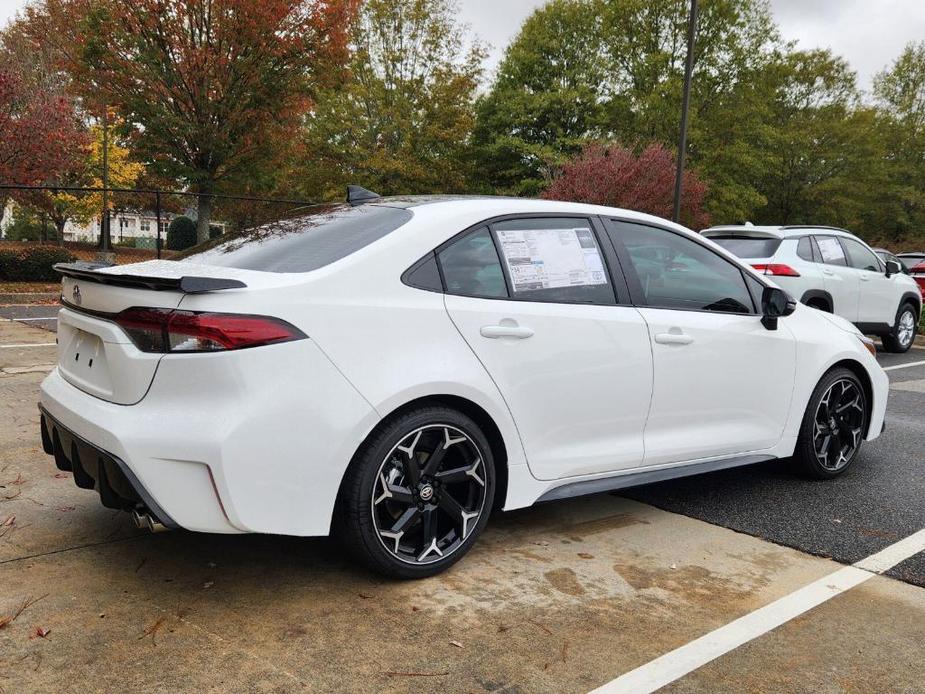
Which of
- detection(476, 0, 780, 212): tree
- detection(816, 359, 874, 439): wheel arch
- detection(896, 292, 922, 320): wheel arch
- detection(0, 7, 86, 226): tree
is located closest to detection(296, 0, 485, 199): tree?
detection(476, 0, 780, 212): tree

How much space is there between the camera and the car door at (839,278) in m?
10.7

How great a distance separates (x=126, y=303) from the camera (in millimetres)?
2994

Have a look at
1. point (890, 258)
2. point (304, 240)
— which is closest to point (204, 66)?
point (890, 258)

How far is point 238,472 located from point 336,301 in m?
0.71

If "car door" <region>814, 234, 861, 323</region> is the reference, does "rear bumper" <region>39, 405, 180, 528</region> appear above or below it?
below

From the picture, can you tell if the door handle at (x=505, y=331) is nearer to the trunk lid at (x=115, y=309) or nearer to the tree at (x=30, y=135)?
the trunk lid at (x=115, y=309)

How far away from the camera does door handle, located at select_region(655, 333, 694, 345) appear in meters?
3.97

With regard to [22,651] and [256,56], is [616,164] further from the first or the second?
[22,651]

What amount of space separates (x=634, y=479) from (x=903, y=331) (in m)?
10.3

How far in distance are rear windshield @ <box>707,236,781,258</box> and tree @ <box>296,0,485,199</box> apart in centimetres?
2282

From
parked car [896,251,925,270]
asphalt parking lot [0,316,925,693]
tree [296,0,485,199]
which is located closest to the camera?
asphalt parking lot [0,316,925,693]

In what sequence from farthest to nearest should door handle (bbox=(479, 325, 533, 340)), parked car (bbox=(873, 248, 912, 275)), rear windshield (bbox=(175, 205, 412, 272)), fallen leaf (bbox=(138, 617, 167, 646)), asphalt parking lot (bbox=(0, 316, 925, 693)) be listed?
1. parked car (bbox=(873, 248, 912, 275))
2. door handle (bbox=(479, 325, 533, 340))
3. rear windshield (bbox=(175, 205, 412, 272))
4. fallen leaf (bbox=(138, 617, 167, 646))
5. asphalt parking lot (bbox=(0, 316, 925, 693))

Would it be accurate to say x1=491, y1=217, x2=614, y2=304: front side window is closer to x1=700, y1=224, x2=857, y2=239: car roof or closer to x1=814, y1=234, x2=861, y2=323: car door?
x1=700, y1=224, x2=857, y2=239: car roof

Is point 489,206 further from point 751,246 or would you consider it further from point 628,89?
point 628,89
